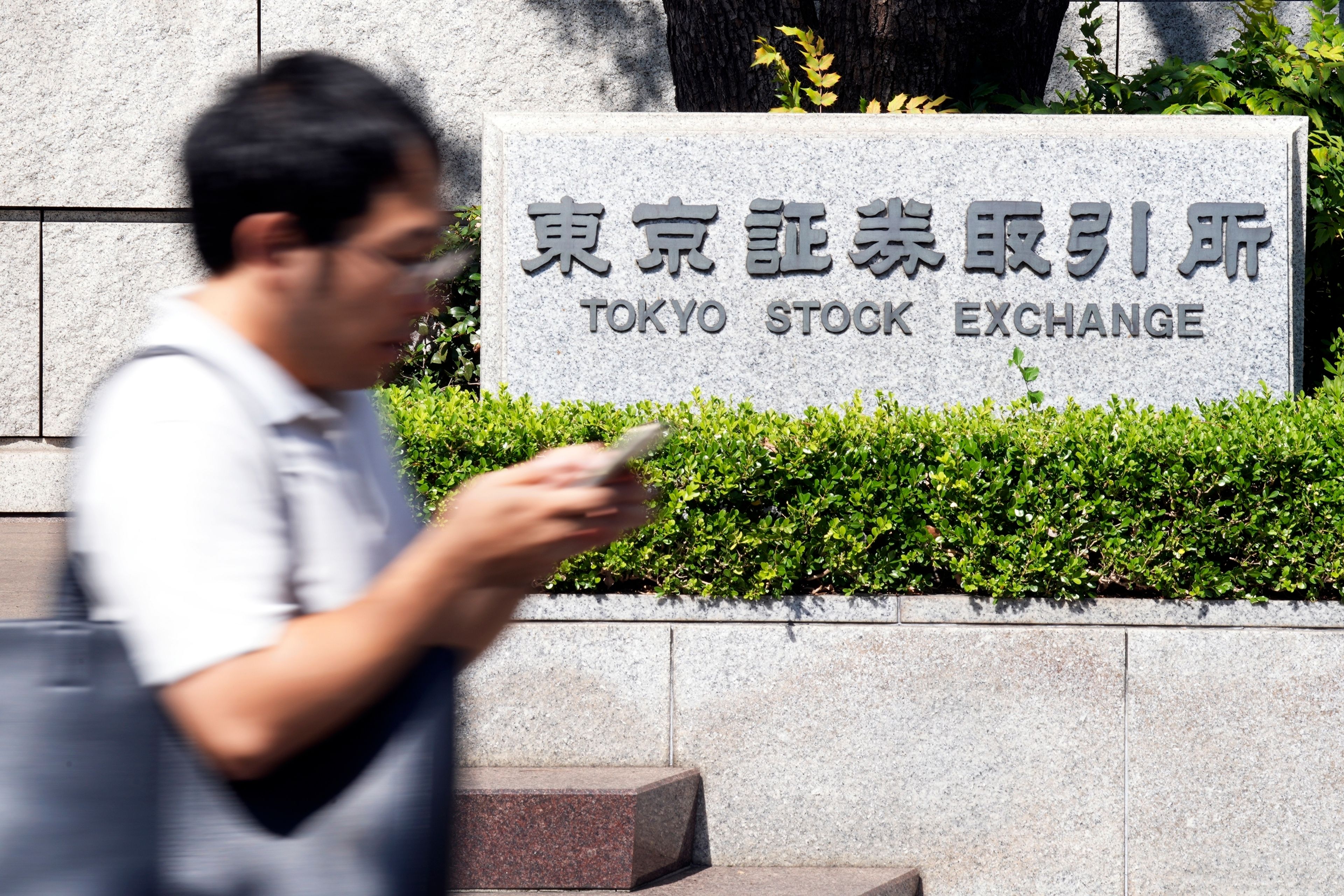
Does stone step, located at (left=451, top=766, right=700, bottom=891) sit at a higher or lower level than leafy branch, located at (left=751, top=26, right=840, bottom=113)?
lower

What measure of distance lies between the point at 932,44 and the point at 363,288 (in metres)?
4.99

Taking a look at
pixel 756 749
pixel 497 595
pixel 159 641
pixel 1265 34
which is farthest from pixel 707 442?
pixel 1265 34

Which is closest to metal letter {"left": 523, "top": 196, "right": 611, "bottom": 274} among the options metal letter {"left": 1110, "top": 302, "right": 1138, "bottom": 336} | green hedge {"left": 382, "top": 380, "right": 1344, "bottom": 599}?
green hedge {"left": 382, "top": 380, "right": 1344, "bottom": 599}

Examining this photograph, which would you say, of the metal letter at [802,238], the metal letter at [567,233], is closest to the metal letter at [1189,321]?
the metal letter at [802,238]

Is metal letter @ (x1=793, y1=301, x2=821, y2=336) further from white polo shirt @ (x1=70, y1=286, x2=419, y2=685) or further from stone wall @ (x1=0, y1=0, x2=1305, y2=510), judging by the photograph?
white polo shirt @ (x1=70, y1=286, x2=419, y2=685)

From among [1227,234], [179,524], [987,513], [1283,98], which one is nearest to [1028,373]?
[1227,234]

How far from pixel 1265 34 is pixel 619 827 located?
4.80 meters

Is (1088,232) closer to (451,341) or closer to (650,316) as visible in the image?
(650,316)

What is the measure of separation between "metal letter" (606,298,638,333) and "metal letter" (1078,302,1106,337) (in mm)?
1758

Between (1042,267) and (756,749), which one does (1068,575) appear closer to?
(756,749)

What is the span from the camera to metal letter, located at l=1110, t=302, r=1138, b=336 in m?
4.91

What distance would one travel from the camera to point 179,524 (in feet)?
3.20

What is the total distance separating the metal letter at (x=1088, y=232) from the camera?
4.90m

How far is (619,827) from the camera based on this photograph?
3.44m
